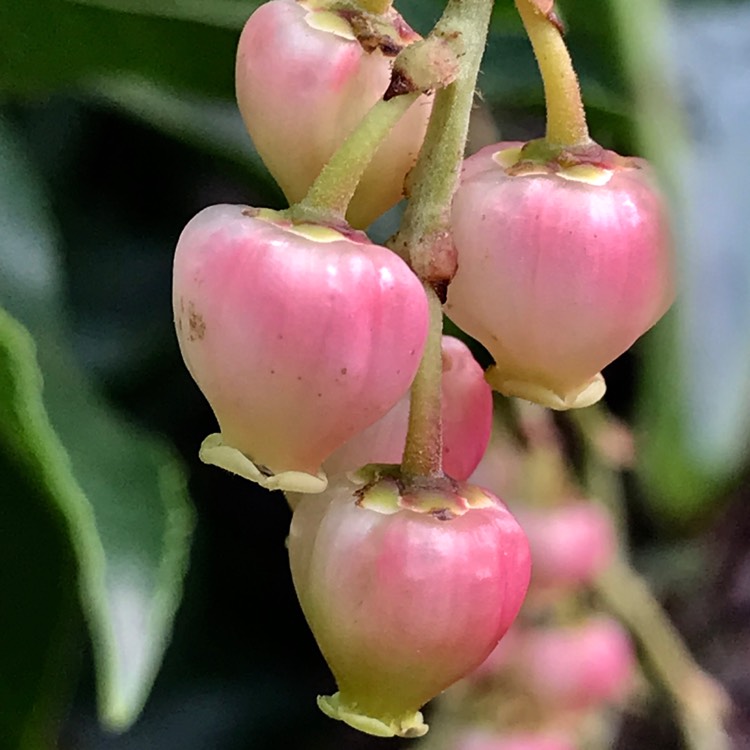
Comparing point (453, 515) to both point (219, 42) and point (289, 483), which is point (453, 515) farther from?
point (219, 42)

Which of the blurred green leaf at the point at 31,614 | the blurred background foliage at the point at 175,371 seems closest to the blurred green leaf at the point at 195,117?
the blurred background foliage at the point at 175,371

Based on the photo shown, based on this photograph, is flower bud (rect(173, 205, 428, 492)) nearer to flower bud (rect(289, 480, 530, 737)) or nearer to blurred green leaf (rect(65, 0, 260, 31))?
flower bud (rect(289, 480, 530, 737))

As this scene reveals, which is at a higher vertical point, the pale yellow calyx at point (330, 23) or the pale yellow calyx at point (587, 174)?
the pale yellow calyx at point (330, 23)

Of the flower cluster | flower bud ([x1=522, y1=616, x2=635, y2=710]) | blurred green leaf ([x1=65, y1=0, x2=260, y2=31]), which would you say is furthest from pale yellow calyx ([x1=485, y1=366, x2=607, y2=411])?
flower bud ([x1=522, y1=616, x2=635, y2=710])

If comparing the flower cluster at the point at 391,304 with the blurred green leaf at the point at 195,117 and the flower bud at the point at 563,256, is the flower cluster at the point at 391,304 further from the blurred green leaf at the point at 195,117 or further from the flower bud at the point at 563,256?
the blurred green leaf at the point at 195,117

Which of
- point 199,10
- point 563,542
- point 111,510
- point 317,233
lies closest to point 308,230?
point 317,233

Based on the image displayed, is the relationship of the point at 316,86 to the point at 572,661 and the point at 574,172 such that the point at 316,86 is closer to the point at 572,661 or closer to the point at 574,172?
the point at 574,172
